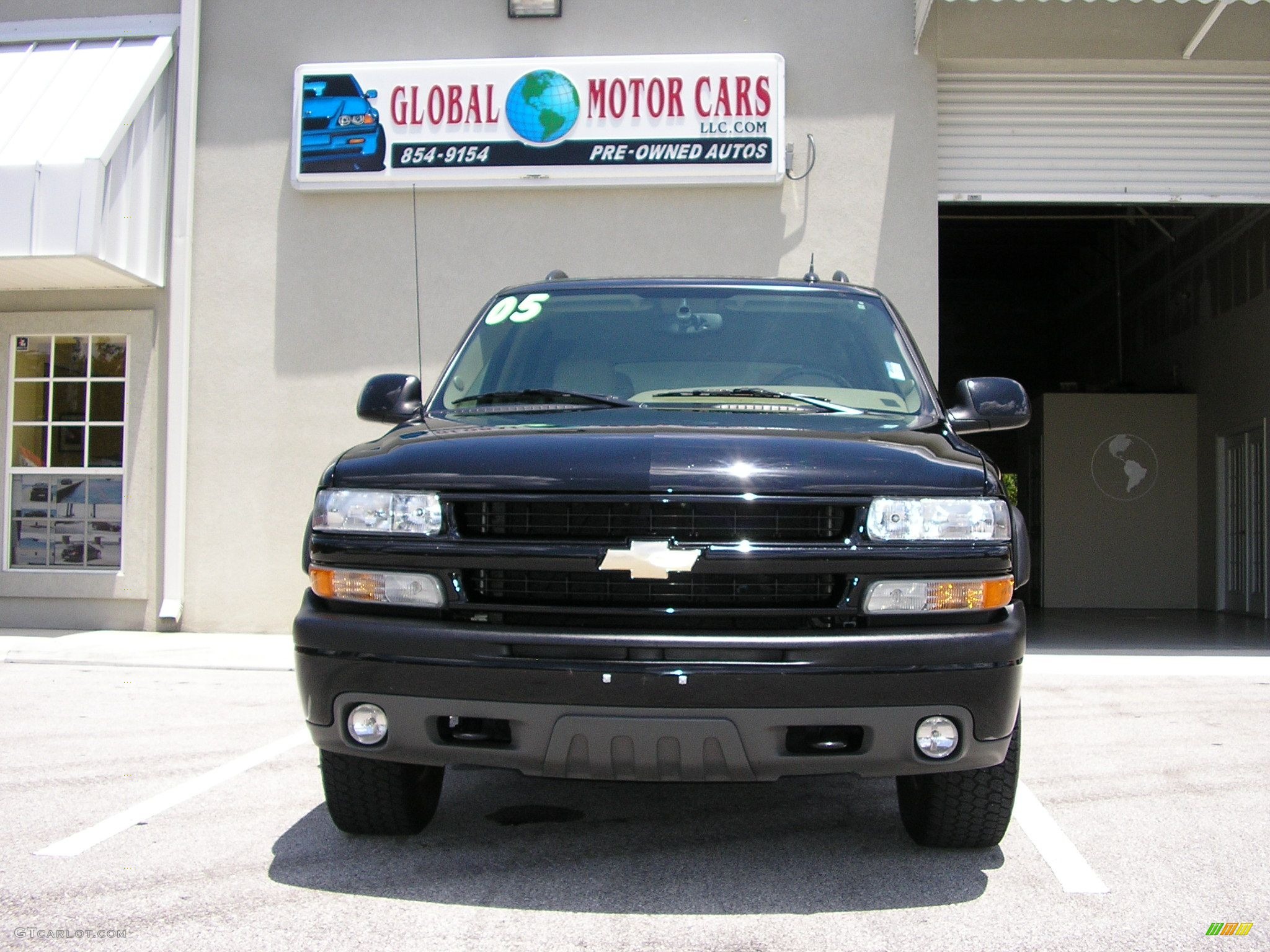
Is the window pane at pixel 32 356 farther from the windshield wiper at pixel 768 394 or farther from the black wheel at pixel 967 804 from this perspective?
the black wheel at pixel 967 804

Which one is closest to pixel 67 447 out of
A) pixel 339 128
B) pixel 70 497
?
pixel 70 497

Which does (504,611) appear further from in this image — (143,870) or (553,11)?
(553,11)

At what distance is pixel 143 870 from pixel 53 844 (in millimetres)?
488

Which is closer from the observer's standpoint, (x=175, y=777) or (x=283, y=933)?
(x=283, y=933)

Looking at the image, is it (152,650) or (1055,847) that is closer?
(1055,847)

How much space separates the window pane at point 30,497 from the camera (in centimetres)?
1056

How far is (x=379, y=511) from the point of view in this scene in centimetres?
331

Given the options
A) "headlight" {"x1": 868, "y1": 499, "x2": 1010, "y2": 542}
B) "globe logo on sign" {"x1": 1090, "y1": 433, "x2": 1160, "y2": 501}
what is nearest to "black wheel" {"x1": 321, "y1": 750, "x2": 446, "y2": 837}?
"headlight" {"x1": 868, "y1": 499, "x2": 1010, "y2": 542}

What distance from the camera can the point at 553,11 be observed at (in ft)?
34.3

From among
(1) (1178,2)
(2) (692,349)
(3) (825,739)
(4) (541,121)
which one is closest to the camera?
(3) (825,739)

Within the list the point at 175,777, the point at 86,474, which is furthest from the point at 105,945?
the point at 86,474

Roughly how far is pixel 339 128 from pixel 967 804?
28.3ft

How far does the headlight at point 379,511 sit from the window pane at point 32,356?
855 cm

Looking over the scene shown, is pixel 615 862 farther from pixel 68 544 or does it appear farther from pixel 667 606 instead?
pixel 68 544
